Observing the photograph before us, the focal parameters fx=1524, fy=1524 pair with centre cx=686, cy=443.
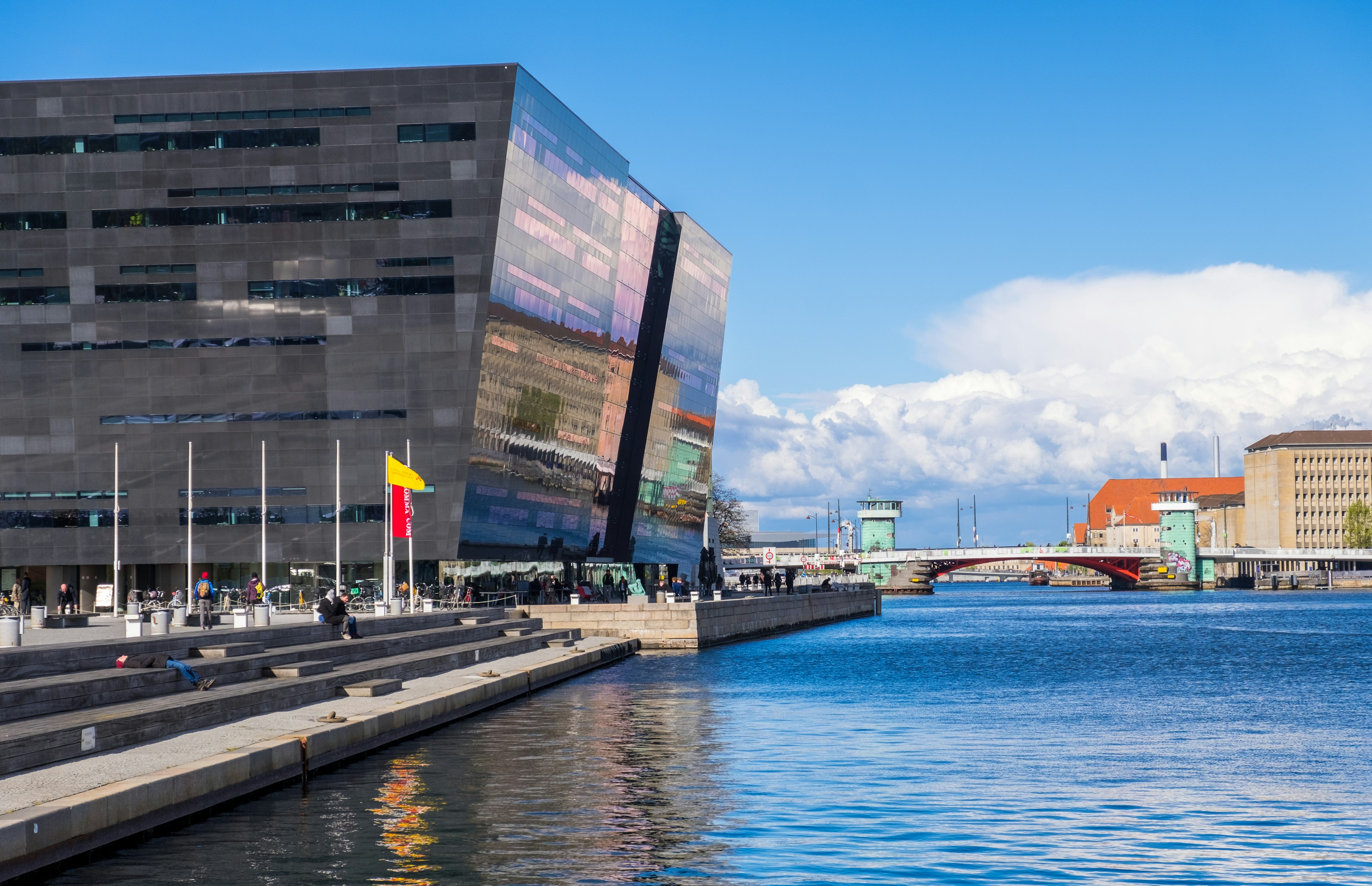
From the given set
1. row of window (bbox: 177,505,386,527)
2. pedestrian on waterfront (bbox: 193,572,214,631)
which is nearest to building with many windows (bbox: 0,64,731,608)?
row of window (bbox: 177,505,386,527)

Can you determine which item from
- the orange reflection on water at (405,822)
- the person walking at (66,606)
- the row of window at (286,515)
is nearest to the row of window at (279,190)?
the row of window at (286,515)

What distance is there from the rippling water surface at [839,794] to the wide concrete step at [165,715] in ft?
8.30

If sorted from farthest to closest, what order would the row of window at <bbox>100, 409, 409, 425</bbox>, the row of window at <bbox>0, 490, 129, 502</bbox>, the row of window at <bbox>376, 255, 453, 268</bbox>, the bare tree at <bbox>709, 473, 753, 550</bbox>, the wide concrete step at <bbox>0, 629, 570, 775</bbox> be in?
1. the bare tree at <bbox>709, 473, 753, 550</bbox>
2. the row of window at <bbox>0, 490, 129, 502</bbox>
3. the row of window at <bbox>100, 409, 409, 425</bbox>
4. the row of window at <bbox>376, 255, 453, 268</bbox>
5. the wide concrete step at <bbox>0, 629, 570, 775</bbox>

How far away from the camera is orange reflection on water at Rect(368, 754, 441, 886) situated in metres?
19.1

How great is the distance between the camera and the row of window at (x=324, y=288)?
266 ft

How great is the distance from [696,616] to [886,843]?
53253 millimetres

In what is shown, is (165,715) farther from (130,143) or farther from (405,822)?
(130,143)

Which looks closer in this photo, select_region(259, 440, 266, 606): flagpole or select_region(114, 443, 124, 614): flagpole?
select_region(114, 443, 124, 614): flagpole

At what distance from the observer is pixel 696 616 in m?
74.2

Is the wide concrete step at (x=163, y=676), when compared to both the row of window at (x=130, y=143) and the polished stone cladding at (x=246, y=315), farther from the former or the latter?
the row of window at (x=130, y=143)

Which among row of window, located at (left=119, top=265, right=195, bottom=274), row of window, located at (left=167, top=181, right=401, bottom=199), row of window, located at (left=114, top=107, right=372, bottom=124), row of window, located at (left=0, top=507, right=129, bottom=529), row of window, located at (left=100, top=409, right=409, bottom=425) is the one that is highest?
row of window, located at (left=114, top=107, right=372, bottom=124)

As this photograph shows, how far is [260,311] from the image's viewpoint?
268ft

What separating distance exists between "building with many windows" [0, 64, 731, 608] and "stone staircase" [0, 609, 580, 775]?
3229 cm

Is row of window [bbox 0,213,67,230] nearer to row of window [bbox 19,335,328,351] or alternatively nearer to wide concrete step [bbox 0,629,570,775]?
row of window [bbox 19,335,328,351]
